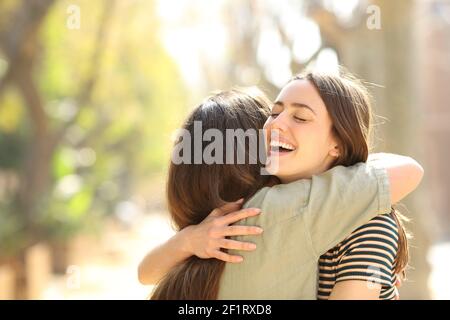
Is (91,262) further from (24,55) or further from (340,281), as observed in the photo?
(340,281)

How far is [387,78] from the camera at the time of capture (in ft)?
22.8

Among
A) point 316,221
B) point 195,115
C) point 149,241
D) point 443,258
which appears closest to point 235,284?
point 316,221

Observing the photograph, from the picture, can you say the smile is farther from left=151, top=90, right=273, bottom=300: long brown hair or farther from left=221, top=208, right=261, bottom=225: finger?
left=221, top=208, right=261, bottom=225: finger

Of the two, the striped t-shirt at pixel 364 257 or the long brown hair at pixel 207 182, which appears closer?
the striped t-shirt at pixel 364 257

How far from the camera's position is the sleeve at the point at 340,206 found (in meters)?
1.97

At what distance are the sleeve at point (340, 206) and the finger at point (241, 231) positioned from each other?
161mm

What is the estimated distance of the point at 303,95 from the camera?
7.17 ft

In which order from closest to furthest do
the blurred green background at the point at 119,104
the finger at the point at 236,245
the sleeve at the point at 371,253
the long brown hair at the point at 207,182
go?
the sleeve at the point at 371,253 → the finger at the point at 236,245 → the long brown hair at the point at 207,182 → the blurred green background at the point at 119,104

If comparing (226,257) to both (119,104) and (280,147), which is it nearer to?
(280,147)

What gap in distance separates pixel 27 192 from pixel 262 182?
37.9 feet

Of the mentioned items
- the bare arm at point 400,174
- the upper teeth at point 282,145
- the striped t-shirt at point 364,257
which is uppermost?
the upper teeth at point 282,145

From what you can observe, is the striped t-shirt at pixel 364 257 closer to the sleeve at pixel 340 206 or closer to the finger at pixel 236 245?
the sleeve at pixel 340 206

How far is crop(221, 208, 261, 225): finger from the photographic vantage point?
2057mm

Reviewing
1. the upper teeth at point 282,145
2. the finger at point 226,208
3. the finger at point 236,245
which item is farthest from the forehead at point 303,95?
the finger at point 236,245
